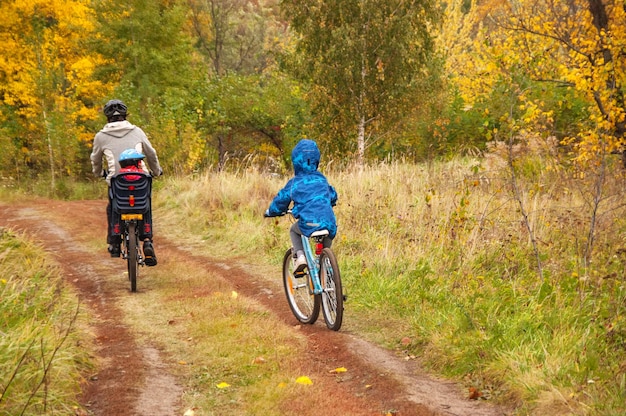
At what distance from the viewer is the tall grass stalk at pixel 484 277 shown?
459 centimetres

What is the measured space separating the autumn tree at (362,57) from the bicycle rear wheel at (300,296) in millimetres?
12151

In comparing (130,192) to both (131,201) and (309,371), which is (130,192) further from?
(309,371)

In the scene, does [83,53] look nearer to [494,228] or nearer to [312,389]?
[494,228]

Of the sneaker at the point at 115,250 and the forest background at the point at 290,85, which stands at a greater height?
A: the forest background at the point at 290,85

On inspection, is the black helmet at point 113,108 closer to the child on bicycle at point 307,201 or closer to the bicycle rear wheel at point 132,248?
the bicycle rear wheel at point 132,248

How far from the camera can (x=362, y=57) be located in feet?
64.1

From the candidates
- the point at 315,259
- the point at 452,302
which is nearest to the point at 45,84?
the point at 315,259

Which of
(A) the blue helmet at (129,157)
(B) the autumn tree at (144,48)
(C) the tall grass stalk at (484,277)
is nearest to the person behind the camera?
(C) the tall grass stalk at (484,277)

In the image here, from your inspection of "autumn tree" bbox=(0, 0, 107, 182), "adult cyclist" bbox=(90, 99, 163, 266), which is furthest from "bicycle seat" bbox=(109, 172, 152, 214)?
"autumn tree" bbox=(0, 0, 107, 182)

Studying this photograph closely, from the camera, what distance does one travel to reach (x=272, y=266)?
984 centimetres

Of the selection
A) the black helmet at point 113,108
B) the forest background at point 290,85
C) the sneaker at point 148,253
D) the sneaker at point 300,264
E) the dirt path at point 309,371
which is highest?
the forest background at point 290,85

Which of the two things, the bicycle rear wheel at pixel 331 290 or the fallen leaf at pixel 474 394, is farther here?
the bicycle rear wheel at pixel 331 290

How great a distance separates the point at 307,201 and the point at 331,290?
0.93 metres

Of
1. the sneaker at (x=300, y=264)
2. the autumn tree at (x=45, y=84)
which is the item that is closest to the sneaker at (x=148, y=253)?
the sneaker at (x=300, y=264)
